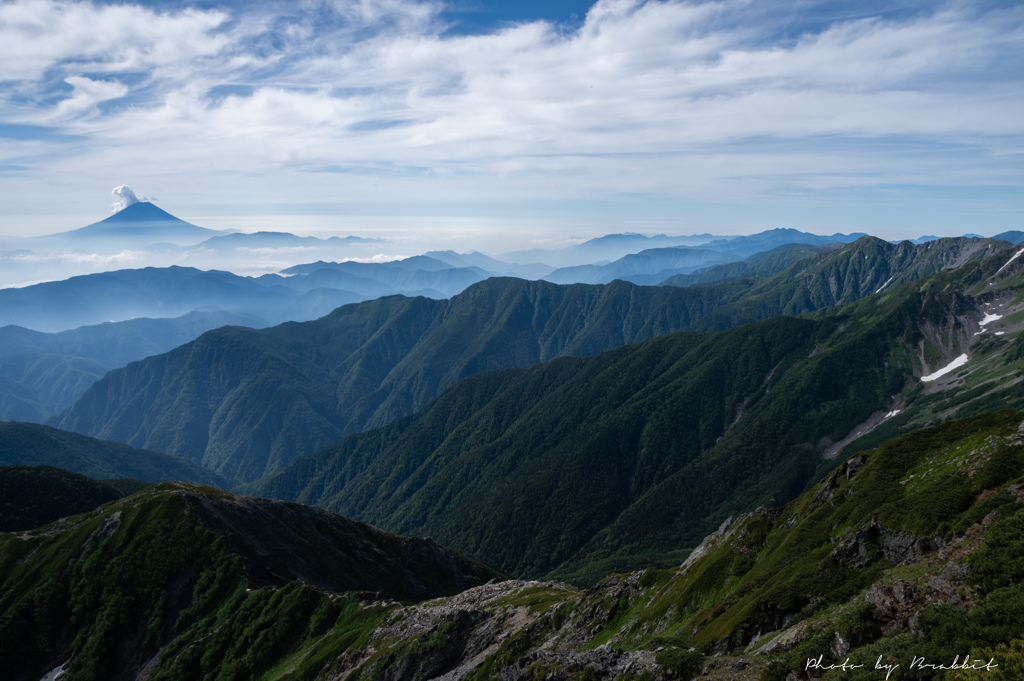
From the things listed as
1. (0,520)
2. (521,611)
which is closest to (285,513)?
(521,611)

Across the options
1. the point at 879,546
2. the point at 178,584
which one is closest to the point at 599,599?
the point at 879,546

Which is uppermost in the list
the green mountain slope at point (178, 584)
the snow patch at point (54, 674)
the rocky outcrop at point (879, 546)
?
the rocky outcrop at point (879, 546)

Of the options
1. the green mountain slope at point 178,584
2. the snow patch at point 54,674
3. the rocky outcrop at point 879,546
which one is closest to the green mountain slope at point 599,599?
the rocky outcrop at point 879,546

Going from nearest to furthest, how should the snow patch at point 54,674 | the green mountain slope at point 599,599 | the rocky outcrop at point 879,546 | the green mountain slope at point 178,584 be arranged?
the green mountain slope at point 599,599, the rocky outcrop at point 879,546, the green mountain slope at point 178,584, the snow patch at point 54,674

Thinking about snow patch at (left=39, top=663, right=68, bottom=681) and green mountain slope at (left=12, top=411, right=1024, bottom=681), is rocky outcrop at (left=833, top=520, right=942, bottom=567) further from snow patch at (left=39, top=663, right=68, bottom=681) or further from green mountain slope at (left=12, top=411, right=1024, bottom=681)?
snow patch at (left=39, top=663, right=68, bottom=681)

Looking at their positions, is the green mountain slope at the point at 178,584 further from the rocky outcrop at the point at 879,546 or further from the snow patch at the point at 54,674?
the rocky outcrop at the point at 879,546

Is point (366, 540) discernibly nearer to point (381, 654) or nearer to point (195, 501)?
point (195, 501)

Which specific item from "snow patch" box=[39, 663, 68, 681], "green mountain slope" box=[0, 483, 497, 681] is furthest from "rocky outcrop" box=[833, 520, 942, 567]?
"snow patch" box=[39, 663, 68, 681]

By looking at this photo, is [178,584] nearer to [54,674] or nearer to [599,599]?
[54,674]
